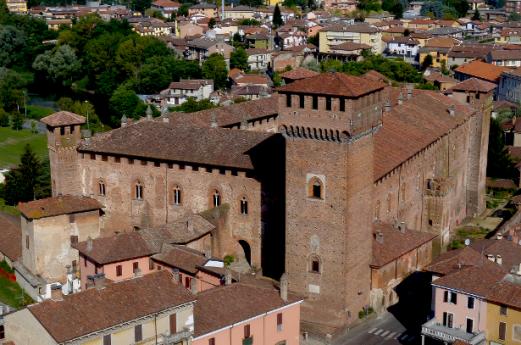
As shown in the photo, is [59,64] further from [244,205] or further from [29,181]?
[244,205]

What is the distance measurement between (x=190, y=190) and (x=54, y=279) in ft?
32.5

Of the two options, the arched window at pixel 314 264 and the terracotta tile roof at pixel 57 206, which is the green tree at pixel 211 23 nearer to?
the terracotta tile roof at pixel 57 206

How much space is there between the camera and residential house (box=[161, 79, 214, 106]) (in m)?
107

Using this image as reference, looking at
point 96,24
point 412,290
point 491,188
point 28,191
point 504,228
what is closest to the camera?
point 412,290

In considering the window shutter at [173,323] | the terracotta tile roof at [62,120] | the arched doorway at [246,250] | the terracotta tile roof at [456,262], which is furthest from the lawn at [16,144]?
the window shutter at [173,323]

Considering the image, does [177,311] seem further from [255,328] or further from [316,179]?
[316,179]

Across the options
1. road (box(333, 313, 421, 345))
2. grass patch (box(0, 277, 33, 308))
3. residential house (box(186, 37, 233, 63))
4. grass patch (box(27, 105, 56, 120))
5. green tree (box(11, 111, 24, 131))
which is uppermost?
residential house (box(186, 37, 233, 63))

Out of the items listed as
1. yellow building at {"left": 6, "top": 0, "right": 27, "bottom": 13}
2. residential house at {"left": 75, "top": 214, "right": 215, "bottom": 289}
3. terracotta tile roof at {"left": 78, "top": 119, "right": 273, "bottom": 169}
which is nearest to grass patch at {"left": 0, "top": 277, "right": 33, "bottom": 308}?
residential house at {"left": 75, "top": 214, "right": 215, "bottom": 289}

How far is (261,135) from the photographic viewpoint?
53438mm

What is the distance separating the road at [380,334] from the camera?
45094mm

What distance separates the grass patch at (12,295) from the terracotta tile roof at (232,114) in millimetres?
16423

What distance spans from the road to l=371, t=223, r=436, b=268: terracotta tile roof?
3207 mm

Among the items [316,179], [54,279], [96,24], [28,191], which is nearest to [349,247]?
[316,179]

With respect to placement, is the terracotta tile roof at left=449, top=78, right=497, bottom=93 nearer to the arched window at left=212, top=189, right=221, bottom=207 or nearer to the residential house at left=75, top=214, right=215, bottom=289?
the arched window at left=212, top=189, right=221, bottom=207
